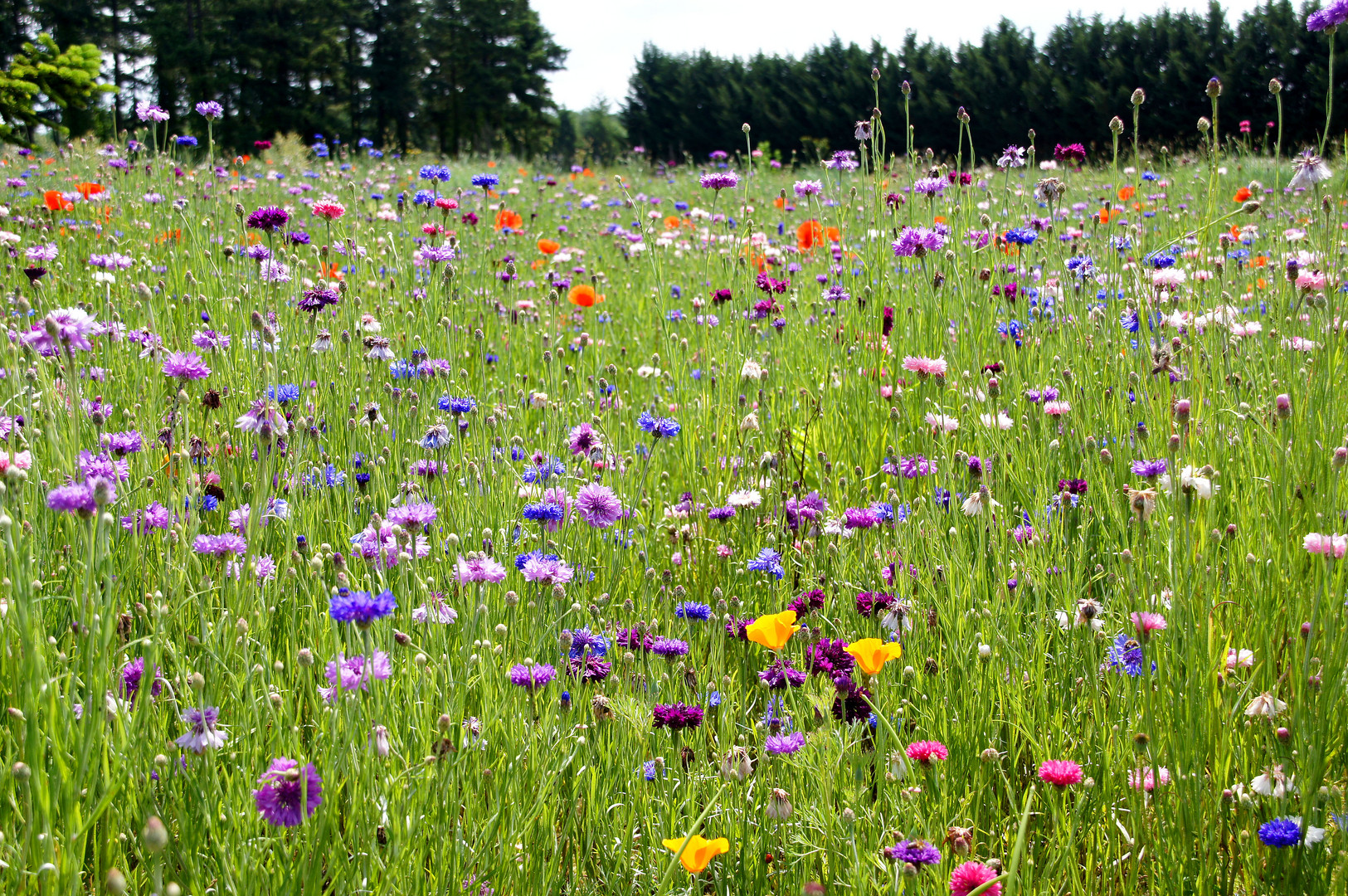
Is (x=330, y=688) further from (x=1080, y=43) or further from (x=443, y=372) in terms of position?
(x=1080, y=43)

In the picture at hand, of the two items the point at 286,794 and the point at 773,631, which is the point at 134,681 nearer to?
the point at 286,794

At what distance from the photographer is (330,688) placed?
149 cm

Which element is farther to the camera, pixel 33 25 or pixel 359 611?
pixel 33 25

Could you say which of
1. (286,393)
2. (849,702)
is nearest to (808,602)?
(849,702)

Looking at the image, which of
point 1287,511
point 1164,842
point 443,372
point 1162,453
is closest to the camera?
point 1164,842

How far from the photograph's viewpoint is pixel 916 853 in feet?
3.90

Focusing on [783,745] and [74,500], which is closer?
[74,500]

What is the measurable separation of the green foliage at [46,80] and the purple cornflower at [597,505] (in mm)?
13732

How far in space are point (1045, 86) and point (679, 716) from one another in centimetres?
2513

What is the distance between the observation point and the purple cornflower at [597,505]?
6.69 ft

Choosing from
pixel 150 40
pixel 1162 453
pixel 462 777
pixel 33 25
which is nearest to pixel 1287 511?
pixel 1162 453

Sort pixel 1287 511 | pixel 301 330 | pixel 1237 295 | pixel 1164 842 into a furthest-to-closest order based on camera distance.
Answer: pixel 1237 295 < pixel 301 330 < pixel 1287 511 < pixel 1164 842

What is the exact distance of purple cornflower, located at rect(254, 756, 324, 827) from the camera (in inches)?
44.8

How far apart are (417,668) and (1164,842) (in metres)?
1.22
